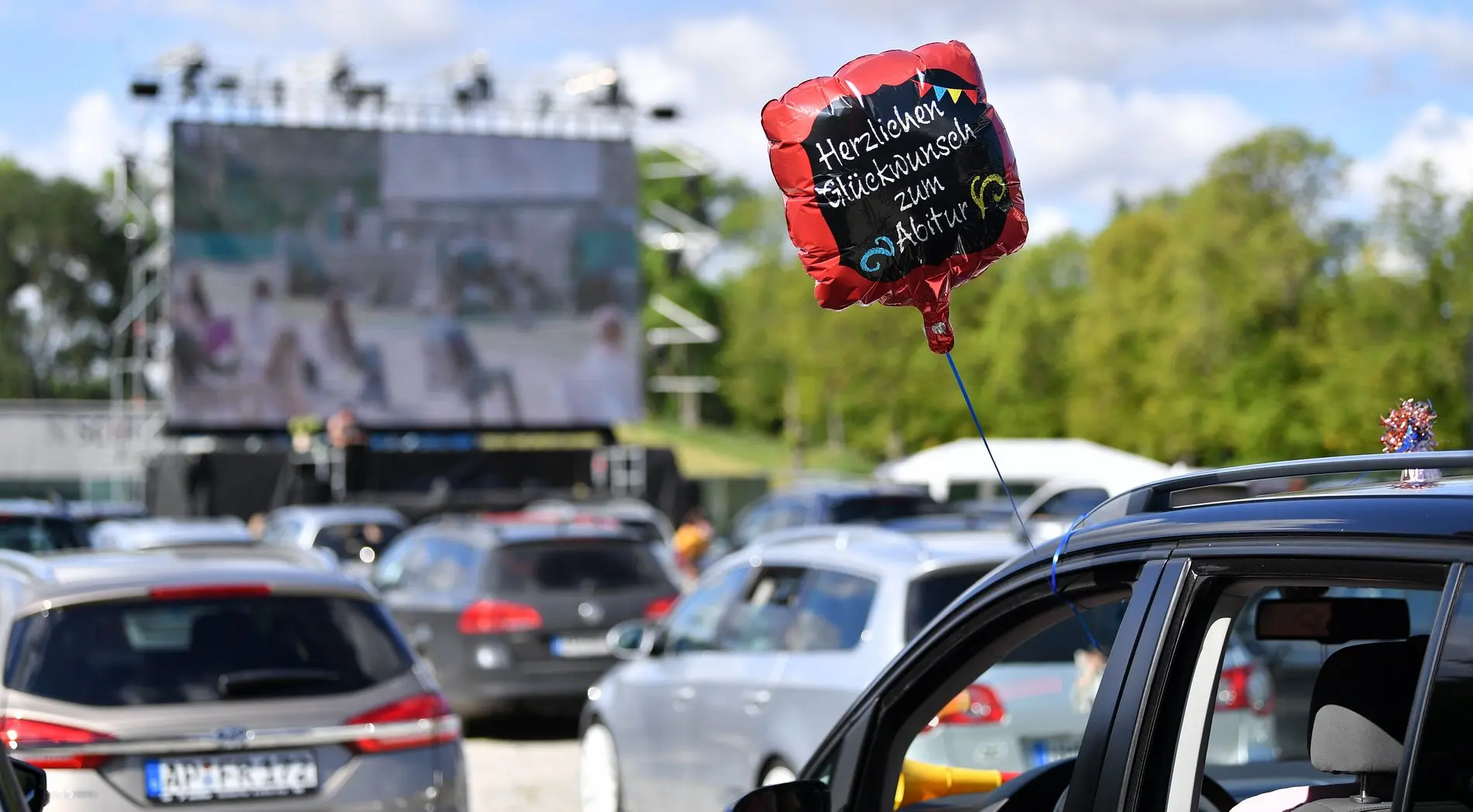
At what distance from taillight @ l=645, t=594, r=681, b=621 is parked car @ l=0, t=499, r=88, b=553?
15.1 feet

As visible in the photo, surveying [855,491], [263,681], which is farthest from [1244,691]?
[855,491]

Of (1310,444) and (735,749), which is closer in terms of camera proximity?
(735,749)

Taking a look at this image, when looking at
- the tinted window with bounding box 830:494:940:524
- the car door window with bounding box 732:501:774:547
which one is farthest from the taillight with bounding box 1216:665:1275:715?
the car door window with bounding box 732:501:774:547

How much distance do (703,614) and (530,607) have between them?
15.6ft

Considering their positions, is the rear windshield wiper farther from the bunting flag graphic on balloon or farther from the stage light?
the stage light

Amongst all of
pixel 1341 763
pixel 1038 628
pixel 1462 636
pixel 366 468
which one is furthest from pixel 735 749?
pixel 366 468

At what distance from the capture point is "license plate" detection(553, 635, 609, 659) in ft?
40.4

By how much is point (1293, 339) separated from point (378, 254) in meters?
25.9

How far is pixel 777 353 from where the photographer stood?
89312 millimetres

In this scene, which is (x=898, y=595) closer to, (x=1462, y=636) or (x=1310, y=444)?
(x=1462, y=636)

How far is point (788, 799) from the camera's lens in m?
3.25

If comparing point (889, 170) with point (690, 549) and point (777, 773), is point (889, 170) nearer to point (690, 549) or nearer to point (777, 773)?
point (777, 773)

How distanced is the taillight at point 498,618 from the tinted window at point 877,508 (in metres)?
7.35

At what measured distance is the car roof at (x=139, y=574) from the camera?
562 centimetres
